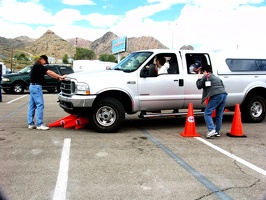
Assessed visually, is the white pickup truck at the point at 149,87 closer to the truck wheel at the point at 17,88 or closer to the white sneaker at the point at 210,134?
the white sneaker at the point at 210,134

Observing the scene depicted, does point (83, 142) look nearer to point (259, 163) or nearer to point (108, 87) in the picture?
point (108, 87)

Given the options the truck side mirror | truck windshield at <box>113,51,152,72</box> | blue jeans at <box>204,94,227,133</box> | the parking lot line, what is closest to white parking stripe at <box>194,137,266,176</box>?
blue jeans at <box>204,94,227,133</box>

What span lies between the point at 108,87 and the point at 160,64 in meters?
1.60

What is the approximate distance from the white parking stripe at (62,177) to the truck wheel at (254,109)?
5.42m

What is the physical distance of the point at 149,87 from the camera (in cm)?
764

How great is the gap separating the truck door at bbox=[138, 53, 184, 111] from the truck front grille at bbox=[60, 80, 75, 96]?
1.58 metres

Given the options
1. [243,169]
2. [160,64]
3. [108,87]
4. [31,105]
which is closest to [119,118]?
[108,87]

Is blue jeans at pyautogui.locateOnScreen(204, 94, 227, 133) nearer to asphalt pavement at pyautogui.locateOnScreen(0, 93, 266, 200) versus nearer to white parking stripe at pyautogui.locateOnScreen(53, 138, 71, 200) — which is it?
asphalt pavement at pyautogui.locateOnScreen(0, 93, 266, 200)

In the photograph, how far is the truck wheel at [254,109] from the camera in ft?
29.5

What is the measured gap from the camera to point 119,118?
734 cm

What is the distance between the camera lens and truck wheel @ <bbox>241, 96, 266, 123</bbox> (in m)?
8.98

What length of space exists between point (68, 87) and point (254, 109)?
539 cm

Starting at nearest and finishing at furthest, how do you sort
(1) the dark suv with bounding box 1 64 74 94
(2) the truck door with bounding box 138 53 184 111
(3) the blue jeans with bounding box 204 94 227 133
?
(3) the blue jeans with bounding box 204 94 227 133, (2) the truck door with bounding box 138 53 184 111, (1) the dark suv with bounding box 1 64 74 94

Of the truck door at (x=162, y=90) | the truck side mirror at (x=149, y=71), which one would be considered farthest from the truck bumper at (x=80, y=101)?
the truck side mirror at (x=149, y=71)
